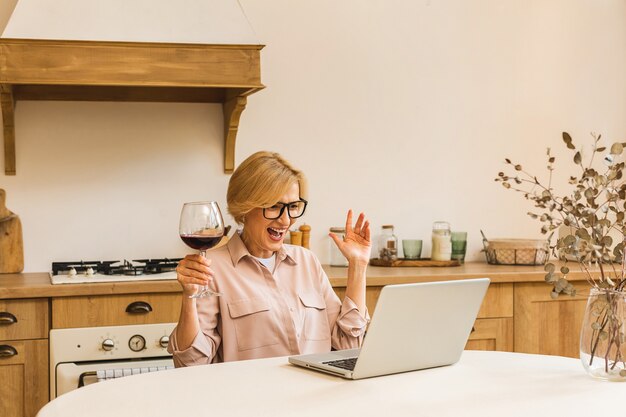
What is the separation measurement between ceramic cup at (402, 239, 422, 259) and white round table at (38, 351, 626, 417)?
1.93 m

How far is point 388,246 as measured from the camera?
3.78m

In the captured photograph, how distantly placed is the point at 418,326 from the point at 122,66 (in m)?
1.79

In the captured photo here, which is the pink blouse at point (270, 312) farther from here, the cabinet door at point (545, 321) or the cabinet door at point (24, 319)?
the cabinet door at point (545, 321)

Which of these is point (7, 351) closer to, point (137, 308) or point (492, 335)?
point (137, 308)

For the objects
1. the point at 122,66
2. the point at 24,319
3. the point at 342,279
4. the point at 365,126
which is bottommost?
the point at 24,319

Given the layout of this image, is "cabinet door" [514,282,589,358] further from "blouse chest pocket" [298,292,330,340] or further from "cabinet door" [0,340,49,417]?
"cabinet door" [0,340,49,417]

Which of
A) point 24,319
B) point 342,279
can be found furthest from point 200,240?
point 342,279

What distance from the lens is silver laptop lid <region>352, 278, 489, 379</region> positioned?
5.54ft

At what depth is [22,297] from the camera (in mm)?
2908

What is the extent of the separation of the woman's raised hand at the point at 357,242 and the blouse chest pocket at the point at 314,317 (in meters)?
0.17

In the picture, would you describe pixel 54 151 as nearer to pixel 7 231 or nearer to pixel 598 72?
pixel 7 231

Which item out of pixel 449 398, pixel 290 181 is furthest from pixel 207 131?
pixel 449 398

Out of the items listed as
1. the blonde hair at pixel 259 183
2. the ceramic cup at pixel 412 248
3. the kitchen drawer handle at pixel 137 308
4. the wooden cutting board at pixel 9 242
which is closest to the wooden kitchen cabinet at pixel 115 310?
the kitchen drawer handle at pixel 137 308

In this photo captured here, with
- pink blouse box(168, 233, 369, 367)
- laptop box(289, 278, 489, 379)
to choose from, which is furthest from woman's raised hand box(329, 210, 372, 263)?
laptop box(289, 278, 489, 379)
